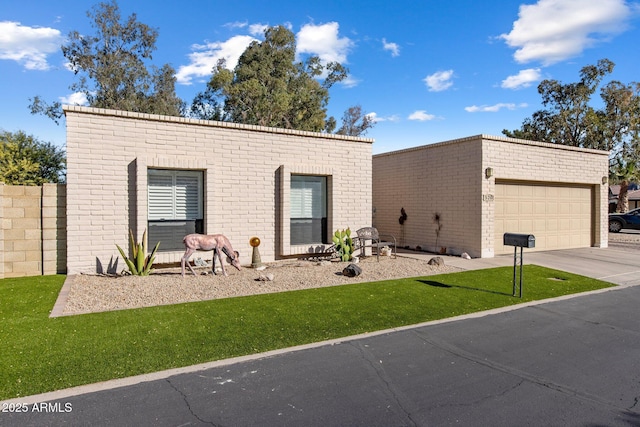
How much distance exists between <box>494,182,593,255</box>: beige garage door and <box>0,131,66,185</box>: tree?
16.3m

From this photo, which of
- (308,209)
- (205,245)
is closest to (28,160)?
(205,245)

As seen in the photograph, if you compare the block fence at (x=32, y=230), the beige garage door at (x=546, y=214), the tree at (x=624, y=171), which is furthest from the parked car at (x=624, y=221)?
the block fence at (x=32, y=230)

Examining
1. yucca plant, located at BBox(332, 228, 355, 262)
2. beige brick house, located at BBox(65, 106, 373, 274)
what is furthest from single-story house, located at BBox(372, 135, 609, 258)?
yucca plant, located at BBox(332, 228, 355, 262)

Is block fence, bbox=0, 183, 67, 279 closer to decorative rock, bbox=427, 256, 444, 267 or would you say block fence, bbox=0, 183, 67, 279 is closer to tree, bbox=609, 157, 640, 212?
decorative rock, bbox=427, 256, 444, 267

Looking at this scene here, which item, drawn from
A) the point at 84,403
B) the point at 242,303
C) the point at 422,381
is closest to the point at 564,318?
the point at 422,381

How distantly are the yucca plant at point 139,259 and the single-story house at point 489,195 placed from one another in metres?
9.32

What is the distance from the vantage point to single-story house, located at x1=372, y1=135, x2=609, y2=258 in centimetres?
1289

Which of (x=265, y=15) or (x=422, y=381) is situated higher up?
(x=265, y=15)

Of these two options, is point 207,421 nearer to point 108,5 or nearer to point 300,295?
point 300,295

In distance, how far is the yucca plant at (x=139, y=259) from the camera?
28.9 ft

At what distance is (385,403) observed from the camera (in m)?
3.60

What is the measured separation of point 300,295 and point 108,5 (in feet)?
89.9

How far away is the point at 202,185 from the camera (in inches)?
410

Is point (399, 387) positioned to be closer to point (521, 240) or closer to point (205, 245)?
point (521, 240)
